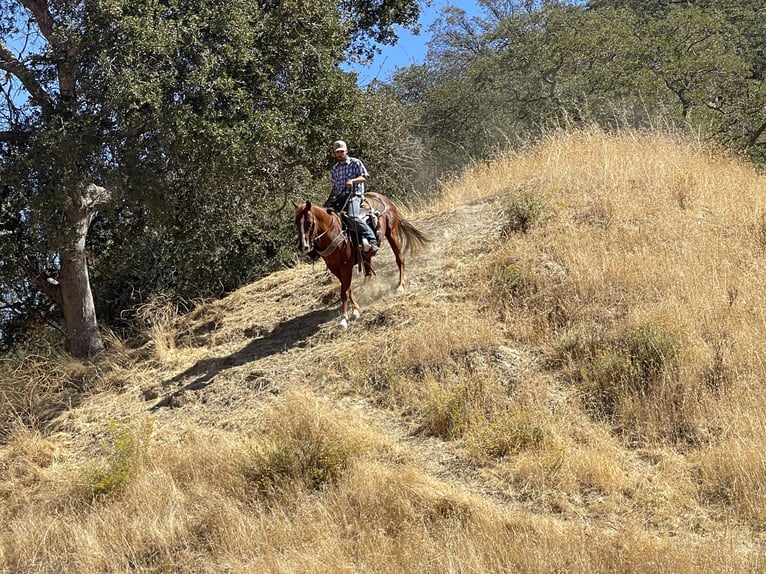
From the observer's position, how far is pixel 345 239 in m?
10.7

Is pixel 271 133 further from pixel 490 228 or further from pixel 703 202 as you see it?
pixel 703 202

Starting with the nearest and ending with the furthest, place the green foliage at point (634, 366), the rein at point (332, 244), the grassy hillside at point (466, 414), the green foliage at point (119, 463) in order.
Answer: the grassy hillside at point (466, 414)
the green foliage at point (634, 366)
the green foliage at point (119, 463)
the rein at point (332, 244)

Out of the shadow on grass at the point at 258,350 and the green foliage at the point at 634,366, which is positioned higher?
the shadow on grass at the point at 258,350

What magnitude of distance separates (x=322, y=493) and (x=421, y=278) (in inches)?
215

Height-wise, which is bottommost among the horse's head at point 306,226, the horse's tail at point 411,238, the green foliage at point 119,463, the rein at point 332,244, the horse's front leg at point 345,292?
the green foliage at point 119,463

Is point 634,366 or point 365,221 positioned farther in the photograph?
point 365,221

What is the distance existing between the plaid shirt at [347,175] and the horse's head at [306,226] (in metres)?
1.10

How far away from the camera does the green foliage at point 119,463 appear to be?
25.1 ft

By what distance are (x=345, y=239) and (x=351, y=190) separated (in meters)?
0.85

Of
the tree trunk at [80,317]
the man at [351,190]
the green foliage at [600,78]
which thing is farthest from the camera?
the green foliage at [600,78]

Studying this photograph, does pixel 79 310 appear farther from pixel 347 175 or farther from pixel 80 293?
pixel 347 175

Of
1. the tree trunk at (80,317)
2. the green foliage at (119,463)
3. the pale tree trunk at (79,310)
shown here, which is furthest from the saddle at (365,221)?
the tree trunk at (80,317)

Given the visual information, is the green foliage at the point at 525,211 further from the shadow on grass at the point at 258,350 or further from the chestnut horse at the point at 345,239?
the shadow on grass at the point at 258,350

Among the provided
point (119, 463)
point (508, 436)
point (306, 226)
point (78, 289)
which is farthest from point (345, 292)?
point (78, 289)
